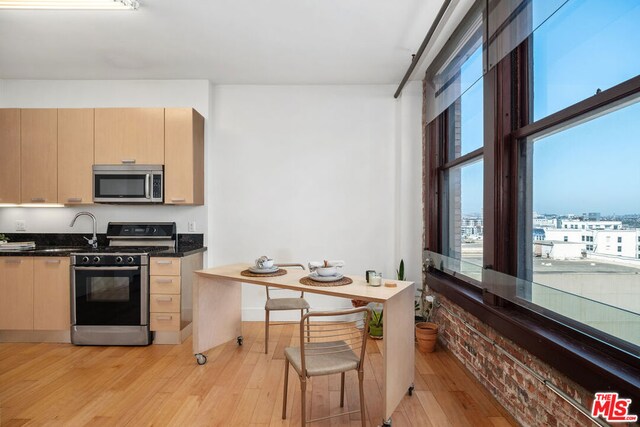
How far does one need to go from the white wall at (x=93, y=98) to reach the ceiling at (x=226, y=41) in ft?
0.36

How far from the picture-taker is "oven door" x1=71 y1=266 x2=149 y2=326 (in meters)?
3.43

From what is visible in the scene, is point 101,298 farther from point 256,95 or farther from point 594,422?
point 594,422

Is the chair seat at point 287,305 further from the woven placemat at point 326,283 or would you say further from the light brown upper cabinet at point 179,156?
the light brown upper cabinet at point 179,156

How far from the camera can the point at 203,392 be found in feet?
8.32

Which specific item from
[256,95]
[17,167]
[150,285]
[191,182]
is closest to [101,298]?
[150,285]

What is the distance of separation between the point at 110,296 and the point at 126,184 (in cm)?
118

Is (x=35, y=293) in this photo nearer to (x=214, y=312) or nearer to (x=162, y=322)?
(x=162, y=322)

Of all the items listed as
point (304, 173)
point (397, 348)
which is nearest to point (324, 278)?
point (397, 348)

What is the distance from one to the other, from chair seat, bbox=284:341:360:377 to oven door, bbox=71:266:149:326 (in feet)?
6.74

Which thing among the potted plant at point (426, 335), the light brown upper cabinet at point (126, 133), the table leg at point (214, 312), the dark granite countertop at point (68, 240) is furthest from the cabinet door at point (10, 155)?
the potted plant at point (426, 335)

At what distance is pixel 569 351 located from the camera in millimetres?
1527

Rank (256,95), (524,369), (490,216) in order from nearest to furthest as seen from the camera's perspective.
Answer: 1. (524,369)
2. (490,216)
3. (256,95)

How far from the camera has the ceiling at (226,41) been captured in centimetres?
276

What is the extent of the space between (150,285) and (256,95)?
2.47 m
